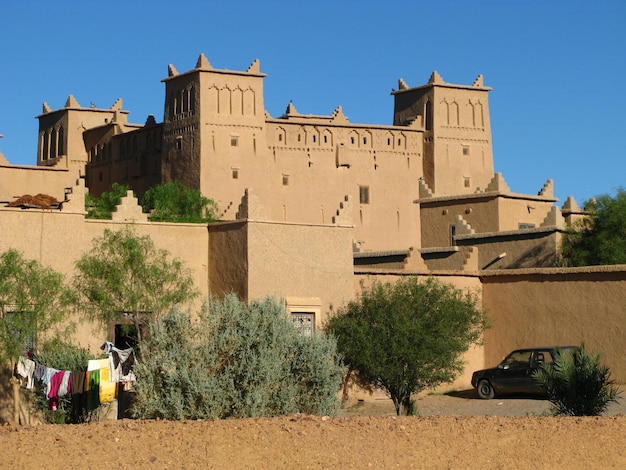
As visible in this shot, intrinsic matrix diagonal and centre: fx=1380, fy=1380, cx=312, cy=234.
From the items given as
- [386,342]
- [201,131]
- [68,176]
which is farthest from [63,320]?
[68,176]

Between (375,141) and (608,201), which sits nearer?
(608,201)

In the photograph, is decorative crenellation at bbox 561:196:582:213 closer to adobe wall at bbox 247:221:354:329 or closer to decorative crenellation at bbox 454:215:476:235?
decorative crenellation at bbox 454:215:476:235

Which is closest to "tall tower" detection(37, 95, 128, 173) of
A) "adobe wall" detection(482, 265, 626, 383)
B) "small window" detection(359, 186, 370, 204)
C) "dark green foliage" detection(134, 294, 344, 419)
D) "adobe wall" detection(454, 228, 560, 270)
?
"small window" detection(359, 186, 370, 204)

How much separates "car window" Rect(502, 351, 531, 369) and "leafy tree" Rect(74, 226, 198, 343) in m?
6.17

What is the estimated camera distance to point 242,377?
709 inches

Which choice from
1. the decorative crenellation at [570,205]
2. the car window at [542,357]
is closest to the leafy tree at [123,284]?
the car window at [542,357]

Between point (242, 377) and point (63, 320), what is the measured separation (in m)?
6.15

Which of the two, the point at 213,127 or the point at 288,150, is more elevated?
the point at 213,127

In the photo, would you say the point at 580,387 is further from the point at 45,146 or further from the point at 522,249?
the point at 45,146

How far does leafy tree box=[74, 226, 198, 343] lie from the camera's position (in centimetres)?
2388

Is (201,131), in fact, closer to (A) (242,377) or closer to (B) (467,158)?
(B) (467,158)

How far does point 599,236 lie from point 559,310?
11.6m

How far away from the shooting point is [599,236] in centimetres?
3812

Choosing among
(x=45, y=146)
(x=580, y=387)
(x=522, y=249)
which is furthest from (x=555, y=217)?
(x=45, y=146)
